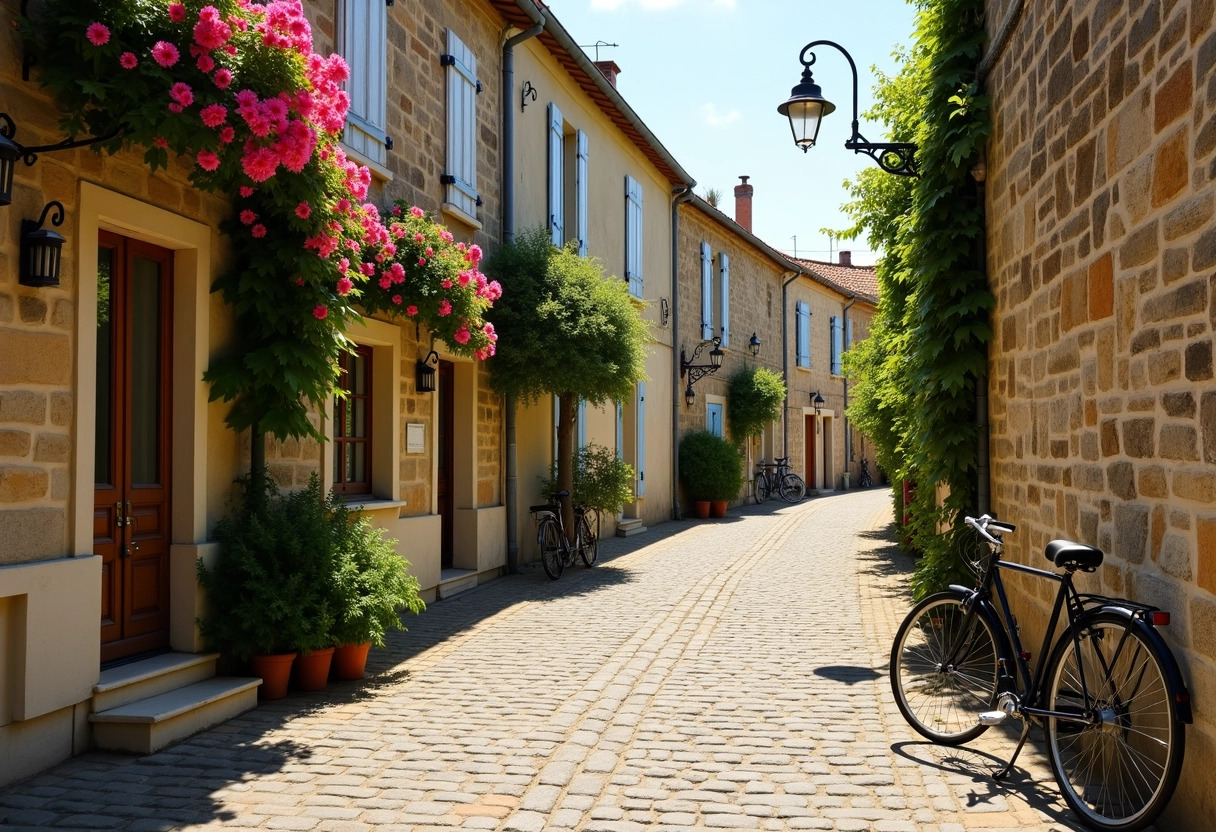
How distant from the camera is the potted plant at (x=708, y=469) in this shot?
17812 mm

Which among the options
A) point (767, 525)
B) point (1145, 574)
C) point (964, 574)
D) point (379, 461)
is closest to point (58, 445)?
point (379, 461)

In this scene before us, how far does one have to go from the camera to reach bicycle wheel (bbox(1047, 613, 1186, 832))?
3.30m

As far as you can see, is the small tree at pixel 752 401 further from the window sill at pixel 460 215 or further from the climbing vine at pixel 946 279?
the climbing vine at pixel 946 279

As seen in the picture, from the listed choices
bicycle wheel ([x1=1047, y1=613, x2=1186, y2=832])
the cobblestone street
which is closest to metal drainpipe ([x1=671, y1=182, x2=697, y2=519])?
the cobblestone street

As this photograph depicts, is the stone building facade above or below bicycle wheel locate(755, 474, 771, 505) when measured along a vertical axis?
above

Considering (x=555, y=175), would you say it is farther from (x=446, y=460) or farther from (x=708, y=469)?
(x=708, y=469)

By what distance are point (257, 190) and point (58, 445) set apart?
176cm

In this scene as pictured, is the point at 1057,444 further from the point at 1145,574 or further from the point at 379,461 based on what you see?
the point at 379,461

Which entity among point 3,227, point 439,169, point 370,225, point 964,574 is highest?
point 439,169

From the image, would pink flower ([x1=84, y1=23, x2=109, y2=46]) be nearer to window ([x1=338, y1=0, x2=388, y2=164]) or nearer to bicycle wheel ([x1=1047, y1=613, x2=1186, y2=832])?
window ([x1=338, y1=0, x2=388, y2=164])

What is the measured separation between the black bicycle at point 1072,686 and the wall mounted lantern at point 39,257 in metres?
3.98

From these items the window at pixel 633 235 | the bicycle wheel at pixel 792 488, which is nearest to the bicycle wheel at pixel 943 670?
the window at pixel 633 235

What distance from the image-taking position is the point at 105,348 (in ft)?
16.5

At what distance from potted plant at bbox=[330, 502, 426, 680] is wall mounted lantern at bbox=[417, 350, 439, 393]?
2413 millimetres
